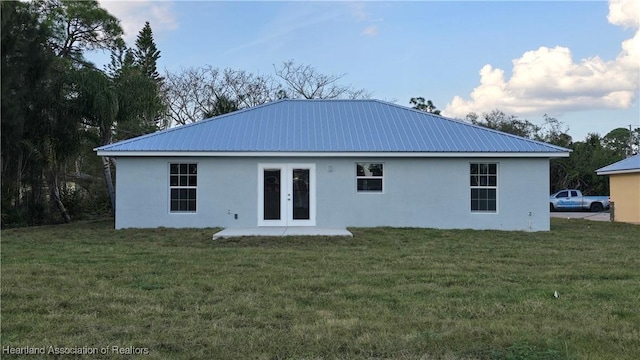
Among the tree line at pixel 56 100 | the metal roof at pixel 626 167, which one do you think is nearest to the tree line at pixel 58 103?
the tree line at pixel 56 100

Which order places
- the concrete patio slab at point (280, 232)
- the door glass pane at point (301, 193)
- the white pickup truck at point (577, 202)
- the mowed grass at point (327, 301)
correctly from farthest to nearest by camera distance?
1. the white pickup truck at point (577, 202)
2. the door glass pane at point (301, 193)
3. the concrete patio slab at point (280, 232)
4. the mowed grass at point (327, 301)

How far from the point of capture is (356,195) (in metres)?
16.1

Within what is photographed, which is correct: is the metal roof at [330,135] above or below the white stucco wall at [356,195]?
above

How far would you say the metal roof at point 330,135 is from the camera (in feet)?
52.2

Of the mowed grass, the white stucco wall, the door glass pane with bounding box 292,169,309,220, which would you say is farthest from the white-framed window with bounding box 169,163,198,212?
the mowed grass

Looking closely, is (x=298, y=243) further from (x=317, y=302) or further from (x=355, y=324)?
(x=355, y=324)

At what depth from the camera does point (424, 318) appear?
568cm

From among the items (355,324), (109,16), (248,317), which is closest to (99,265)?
(248,317)

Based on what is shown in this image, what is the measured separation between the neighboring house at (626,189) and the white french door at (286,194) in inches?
562

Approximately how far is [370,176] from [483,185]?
11.6 feet

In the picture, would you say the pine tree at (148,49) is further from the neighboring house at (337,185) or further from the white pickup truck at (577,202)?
the white pickup truck at (577,202)

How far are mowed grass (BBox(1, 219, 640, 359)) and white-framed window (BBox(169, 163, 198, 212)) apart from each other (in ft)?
14.9

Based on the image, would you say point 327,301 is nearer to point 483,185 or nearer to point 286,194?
point 286,194

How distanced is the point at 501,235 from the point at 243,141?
8066 millimetres
